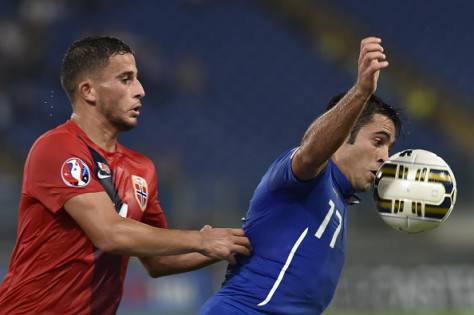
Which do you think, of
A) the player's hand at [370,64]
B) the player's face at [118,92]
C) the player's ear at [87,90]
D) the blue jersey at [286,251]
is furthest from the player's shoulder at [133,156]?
the player's hand at [370,64]

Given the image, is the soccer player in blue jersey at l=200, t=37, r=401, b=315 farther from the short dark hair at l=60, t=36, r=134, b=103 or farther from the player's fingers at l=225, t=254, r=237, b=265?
the short dark hair at l=60, t=36, r=134, b=103

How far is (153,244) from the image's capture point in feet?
11.8

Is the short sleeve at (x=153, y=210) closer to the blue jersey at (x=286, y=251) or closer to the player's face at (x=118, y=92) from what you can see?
the player's face at (x=118, y=92)

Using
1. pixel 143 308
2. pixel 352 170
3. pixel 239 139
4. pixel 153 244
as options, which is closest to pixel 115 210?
pixel 153 244

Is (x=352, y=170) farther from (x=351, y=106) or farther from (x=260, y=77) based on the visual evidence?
(x=260, y=77)

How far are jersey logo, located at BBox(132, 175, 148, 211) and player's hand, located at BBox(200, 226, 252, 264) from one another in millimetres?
479

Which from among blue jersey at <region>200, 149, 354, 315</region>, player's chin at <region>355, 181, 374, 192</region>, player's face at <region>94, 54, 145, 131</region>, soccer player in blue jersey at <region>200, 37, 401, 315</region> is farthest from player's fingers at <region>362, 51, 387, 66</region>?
player's face at <region>94, 54, 145, 131</region>

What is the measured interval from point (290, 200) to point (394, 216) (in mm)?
509

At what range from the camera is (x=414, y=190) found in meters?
3.81

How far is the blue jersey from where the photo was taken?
3.66 m

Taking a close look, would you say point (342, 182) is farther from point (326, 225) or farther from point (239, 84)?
point (239, 84)

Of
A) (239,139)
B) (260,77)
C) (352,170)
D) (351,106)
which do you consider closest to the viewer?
(351,106)

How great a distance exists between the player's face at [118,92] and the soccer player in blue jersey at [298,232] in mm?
683

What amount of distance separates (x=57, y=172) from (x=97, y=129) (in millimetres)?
371
